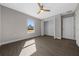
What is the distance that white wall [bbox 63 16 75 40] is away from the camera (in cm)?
536

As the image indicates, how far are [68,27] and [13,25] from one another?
4.79m

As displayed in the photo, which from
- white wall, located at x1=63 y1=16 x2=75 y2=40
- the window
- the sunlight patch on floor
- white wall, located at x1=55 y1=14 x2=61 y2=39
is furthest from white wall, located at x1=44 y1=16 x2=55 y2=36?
the sunlight patch on floor

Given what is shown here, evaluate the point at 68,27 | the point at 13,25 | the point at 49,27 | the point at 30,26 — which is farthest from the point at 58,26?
the point at 13,25

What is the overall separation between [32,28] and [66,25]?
138 inches

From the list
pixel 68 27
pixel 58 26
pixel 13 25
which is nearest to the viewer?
pixel 13 25

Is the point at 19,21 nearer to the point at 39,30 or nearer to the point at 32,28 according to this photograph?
the point at 32,28

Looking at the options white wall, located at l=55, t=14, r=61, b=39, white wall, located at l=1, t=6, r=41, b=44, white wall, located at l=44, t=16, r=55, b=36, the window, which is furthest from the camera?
white wall, located at l=44, t=16, r=55, b=36

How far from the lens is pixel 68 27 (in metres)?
5.62

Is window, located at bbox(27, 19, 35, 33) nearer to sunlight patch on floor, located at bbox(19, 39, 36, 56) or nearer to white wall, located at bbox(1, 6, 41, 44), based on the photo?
white wall, located at bbox(1, 6, 41, 44)

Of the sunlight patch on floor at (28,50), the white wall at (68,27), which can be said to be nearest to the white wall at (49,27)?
Result: the white wall at (68,27)

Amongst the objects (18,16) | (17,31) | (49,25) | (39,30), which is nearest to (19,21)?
(18,16)

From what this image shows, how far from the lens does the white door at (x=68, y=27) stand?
17.6ft

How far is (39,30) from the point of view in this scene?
782 cm

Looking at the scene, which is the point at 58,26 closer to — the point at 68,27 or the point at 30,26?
the point at 68,27
